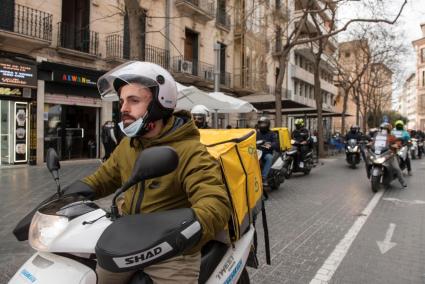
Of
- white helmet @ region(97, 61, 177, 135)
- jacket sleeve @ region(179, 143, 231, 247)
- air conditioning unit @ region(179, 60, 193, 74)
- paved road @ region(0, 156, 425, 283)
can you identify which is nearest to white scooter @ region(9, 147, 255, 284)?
jacket sleeve @ region(179, 143, 231, 247)

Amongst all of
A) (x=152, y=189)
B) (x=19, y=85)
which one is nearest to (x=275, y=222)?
(x=152, y=189)

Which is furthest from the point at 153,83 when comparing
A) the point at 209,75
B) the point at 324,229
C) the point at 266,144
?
the point at 209,75

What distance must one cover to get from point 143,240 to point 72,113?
610 inches

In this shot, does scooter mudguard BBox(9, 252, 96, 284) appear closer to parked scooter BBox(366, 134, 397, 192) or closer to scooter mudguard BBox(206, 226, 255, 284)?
scooter mudguard BBox(206, 226, 255, 284)

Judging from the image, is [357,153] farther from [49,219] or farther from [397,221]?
[49,219]

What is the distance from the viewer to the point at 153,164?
158 centimetres

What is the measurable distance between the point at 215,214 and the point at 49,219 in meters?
0.76

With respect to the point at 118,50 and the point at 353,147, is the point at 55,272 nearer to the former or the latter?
the point at 353,147

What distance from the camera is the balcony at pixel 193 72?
20.4 metres

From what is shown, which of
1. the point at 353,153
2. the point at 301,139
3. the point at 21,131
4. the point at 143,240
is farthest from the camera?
the point at 353,153

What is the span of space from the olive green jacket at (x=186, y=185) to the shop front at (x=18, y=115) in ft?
42.2

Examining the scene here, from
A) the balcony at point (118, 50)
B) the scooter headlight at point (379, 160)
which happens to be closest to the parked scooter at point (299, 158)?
the scooter headlight at point (379, 160)

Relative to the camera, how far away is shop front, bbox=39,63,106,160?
49.0ft

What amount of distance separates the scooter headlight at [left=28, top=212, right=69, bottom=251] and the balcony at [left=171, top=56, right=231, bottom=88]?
61.6ft
